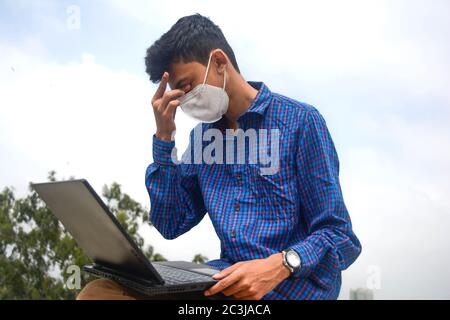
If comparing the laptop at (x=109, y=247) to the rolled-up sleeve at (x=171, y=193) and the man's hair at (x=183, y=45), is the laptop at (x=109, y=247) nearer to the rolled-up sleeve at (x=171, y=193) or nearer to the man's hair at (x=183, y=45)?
the rolled-up sleeve at (x=171, y=193)

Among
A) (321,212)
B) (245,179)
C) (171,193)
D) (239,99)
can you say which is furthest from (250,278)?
(239,99)

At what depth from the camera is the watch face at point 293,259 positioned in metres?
1.19

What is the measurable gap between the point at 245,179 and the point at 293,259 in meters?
0.34

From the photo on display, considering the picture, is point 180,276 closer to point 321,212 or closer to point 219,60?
point 321,212

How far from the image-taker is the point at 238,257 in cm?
138

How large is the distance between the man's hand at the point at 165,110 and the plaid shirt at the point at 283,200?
32 millimetres

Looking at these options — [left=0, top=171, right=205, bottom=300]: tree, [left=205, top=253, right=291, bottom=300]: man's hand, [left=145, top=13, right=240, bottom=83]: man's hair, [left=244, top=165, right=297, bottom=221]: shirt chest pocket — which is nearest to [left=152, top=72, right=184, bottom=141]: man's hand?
[left=145, top=13, right=240, bottom=83]: man's hair

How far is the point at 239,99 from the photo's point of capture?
1599mm

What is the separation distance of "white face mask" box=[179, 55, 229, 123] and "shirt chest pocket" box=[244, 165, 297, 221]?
28 centimetres

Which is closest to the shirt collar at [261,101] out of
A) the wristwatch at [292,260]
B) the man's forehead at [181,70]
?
the man's forehead at [181,70]
